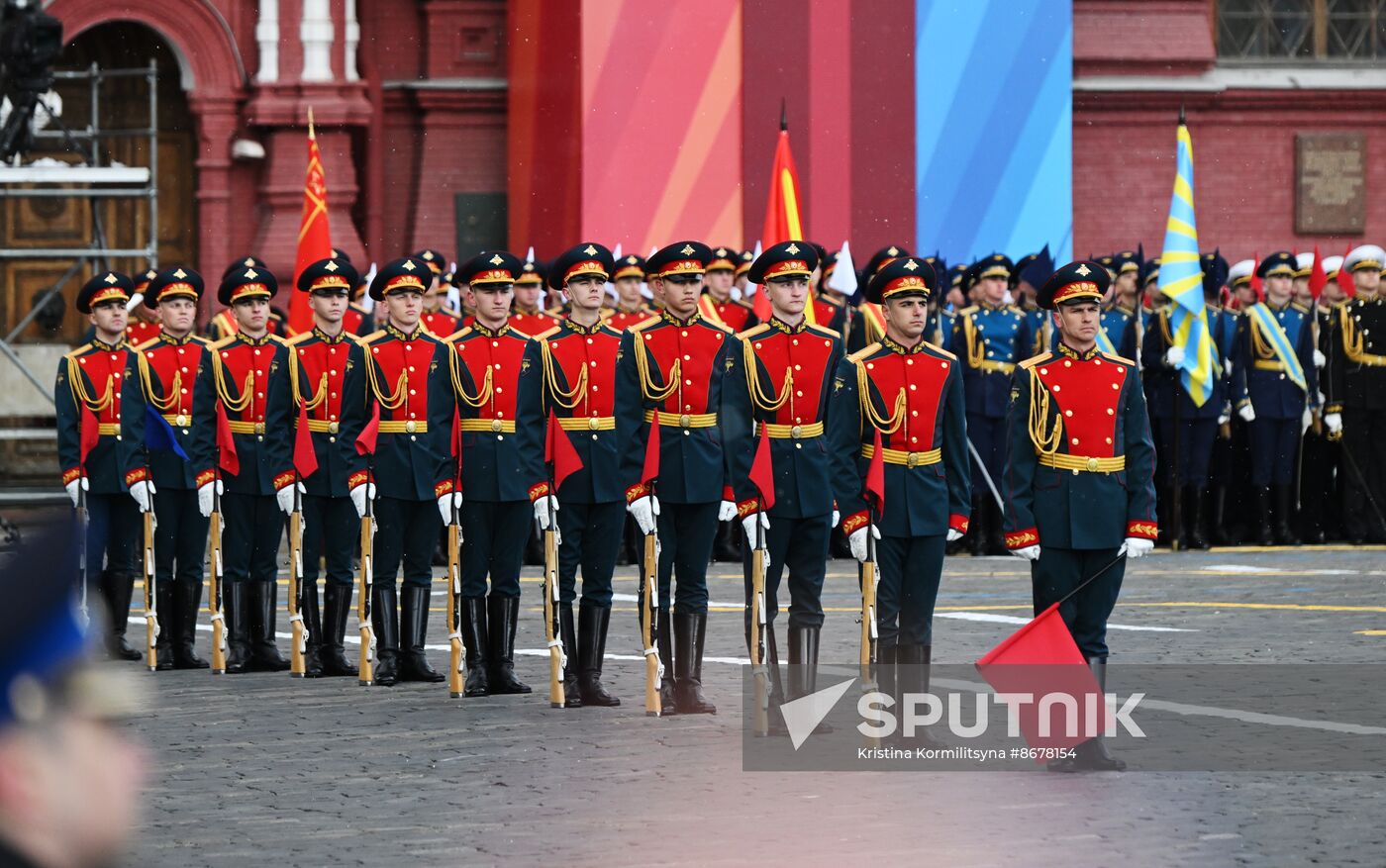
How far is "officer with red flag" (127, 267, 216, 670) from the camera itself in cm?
1188

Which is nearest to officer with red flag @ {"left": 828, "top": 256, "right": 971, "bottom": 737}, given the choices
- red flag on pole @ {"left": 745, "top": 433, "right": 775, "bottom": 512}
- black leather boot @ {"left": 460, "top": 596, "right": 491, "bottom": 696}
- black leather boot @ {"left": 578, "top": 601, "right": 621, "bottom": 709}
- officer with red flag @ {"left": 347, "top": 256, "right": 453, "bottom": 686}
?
red flag on pole @ {"left": 745, "top": 433, "right": 775, "bottom": 512}

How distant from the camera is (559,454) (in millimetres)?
10188

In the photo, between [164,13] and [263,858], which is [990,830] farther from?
[164,13]

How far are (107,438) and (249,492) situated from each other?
90 centimetres

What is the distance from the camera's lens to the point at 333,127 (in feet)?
72.3

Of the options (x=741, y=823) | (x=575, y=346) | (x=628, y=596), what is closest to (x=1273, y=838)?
(x=741, y=823)

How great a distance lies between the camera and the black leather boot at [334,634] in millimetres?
11523

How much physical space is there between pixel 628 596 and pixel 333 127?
872 cm

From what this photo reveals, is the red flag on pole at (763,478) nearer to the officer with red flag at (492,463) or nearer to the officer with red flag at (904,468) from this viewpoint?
the officer with red flag at (904,468)

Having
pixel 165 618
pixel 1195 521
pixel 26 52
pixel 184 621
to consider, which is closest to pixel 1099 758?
pixel 184 621

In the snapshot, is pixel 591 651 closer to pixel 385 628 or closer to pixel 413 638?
pixel 413 638

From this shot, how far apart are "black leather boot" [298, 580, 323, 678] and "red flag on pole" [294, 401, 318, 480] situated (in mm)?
564

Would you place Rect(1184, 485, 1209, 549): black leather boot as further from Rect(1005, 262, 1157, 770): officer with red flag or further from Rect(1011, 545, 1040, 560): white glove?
Rect(1011, 545, 1040, 560): white glove

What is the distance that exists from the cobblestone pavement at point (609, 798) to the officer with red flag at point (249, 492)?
51 cm
